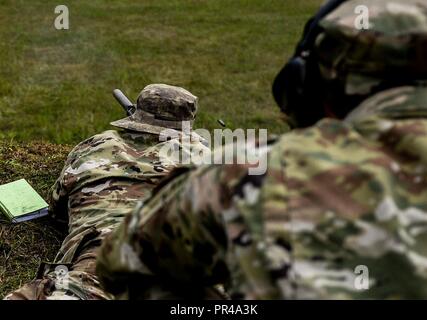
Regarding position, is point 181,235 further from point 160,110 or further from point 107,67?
point 107,67

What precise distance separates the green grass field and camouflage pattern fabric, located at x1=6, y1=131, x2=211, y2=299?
272 millimetres

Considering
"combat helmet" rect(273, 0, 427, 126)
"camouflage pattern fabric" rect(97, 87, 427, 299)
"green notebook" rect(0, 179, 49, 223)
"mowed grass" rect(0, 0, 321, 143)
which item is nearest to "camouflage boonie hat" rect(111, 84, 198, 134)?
"green notebook" rect(0, 179, 49, 223)

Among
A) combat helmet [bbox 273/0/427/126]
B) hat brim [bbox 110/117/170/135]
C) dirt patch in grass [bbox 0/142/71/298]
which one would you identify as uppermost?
combat helmet [bbox 273/0/427/126]

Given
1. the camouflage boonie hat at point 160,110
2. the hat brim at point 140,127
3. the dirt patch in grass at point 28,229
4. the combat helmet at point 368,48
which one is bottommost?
the dirt patch in grass at point 28,229

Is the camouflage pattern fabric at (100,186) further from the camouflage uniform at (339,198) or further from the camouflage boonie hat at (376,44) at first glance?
the camouflage boonie hat at (376,44)

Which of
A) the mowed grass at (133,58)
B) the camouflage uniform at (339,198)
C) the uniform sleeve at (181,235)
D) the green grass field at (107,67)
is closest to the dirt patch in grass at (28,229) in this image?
the green grass field at (107,67)

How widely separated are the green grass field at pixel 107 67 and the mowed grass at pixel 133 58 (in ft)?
0.04

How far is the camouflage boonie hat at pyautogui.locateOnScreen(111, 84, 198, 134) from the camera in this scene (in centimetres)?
348

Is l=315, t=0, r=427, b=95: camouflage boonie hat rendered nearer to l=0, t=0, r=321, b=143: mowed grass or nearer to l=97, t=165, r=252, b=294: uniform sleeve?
l=97, t=165, r=252, b=294: uniform sleeve

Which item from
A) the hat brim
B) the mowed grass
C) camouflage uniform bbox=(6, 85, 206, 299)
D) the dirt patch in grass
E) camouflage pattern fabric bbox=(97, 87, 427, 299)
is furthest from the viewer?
the mowed grass

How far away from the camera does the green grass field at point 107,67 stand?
4152mm

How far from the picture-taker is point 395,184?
4.35 feet

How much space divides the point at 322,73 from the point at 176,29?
847 centimetres
